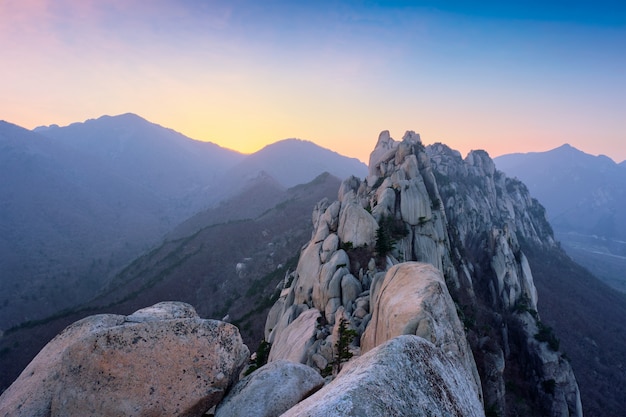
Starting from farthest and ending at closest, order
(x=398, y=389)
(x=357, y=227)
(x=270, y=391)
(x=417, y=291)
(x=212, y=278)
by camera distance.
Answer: (x=212, y=278) < (x=357, y=227) < (x=417, y=291) < (x=270, y=391) < (x=398, y=389)

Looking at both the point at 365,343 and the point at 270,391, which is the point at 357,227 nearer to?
the point at 365,343

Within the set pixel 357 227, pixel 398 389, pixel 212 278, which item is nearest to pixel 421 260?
pixel 357 227

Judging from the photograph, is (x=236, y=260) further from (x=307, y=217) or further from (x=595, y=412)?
(x=595, y=412)

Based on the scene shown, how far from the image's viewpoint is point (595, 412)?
2169 inches

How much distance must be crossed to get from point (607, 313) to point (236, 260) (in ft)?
406

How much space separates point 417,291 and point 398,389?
10036 millimetres

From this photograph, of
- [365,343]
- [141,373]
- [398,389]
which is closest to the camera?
[398,389]

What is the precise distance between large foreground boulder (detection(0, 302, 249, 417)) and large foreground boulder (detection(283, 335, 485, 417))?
14.5ft

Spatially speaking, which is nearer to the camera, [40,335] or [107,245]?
[40,335]

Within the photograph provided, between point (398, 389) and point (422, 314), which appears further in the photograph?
→ point (422, 314)

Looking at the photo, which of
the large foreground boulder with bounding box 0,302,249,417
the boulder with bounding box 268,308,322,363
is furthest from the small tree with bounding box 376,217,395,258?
the large foreground boulder with bounding box 0,302,249,417

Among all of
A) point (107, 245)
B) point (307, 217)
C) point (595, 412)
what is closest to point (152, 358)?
point (595, 412)

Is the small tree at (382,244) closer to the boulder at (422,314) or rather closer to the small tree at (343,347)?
the small tree at (343,347)

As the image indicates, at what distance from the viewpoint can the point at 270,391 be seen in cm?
985
